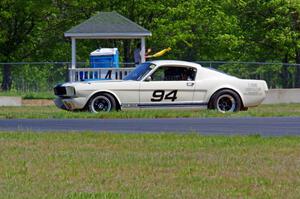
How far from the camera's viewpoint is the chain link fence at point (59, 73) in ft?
103

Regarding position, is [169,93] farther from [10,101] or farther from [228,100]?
[10,101]

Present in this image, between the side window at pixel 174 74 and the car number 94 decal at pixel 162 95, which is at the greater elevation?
the side window at pixel 174 74

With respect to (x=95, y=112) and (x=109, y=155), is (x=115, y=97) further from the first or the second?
(x=109, y=155)

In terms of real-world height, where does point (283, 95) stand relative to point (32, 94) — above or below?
above

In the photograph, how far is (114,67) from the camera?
29531 millimetres

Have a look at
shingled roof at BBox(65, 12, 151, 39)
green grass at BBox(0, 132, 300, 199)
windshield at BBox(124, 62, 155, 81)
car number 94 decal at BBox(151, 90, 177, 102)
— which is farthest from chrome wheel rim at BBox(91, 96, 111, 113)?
shingled roof at BBox(65, 12, 151, 39)

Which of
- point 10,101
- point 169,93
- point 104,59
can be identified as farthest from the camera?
point 104,59

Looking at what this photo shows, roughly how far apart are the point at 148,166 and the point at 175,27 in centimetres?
3237

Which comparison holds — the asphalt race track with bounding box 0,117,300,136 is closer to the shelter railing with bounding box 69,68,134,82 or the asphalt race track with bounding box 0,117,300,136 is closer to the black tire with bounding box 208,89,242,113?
the black tire with bounding box 208,89,242,113

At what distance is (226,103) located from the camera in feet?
66.5

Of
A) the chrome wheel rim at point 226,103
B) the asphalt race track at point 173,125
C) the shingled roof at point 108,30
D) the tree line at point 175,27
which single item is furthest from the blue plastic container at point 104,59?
the asphalt race track at point 173,125

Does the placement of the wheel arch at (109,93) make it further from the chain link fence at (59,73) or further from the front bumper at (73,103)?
the chain link fence at (59,73)

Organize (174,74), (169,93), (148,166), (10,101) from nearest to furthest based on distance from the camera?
(148,166), (169,93), (174,74), (10,101)

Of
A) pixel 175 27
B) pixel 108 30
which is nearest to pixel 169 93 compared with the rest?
pixel 108 30
